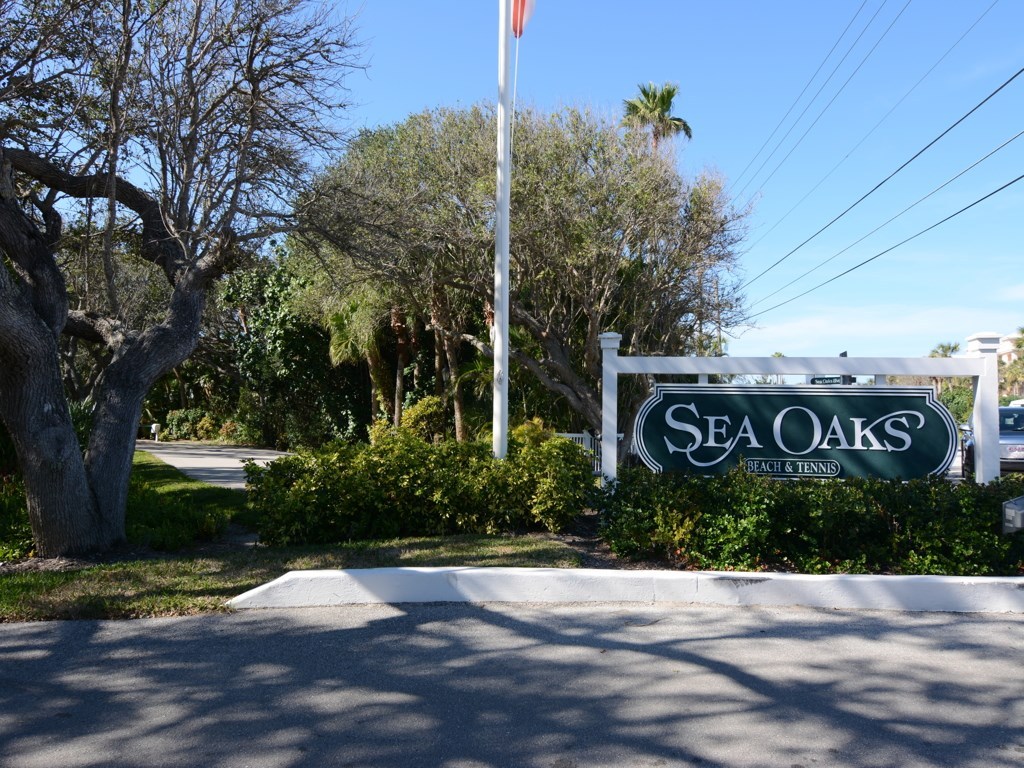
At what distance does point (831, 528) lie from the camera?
7.79 metres

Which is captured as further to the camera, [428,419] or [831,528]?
[428,419]

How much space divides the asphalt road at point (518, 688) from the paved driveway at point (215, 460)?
6.30 metres

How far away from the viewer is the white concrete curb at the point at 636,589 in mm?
6926

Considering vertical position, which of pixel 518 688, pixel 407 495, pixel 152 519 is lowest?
pixel 518 688

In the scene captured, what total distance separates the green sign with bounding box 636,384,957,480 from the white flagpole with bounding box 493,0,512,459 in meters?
1.92

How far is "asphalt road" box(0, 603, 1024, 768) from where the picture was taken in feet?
14.2

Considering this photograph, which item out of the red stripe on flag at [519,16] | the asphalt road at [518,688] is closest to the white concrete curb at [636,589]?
the asphalt road at [518,688]

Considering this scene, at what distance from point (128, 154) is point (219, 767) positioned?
8.76m

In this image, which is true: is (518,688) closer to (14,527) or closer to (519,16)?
(14,527)

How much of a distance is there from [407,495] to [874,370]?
4.97 m

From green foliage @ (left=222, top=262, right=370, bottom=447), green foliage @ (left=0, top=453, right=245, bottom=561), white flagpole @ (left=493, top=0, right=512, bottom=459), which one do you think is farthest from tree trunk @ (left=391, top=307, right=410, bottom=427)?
white flagpole @ (left=493, top=0, right=512, bottom=459)

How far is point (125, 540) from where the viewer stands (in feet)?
29.9

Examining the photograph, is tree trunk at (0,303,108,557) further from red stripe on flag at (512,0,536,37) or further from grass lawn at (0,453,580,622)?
red stripe on flag at (512,0,536,37)

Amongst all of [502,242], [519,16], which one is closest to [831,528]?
[502,242]
